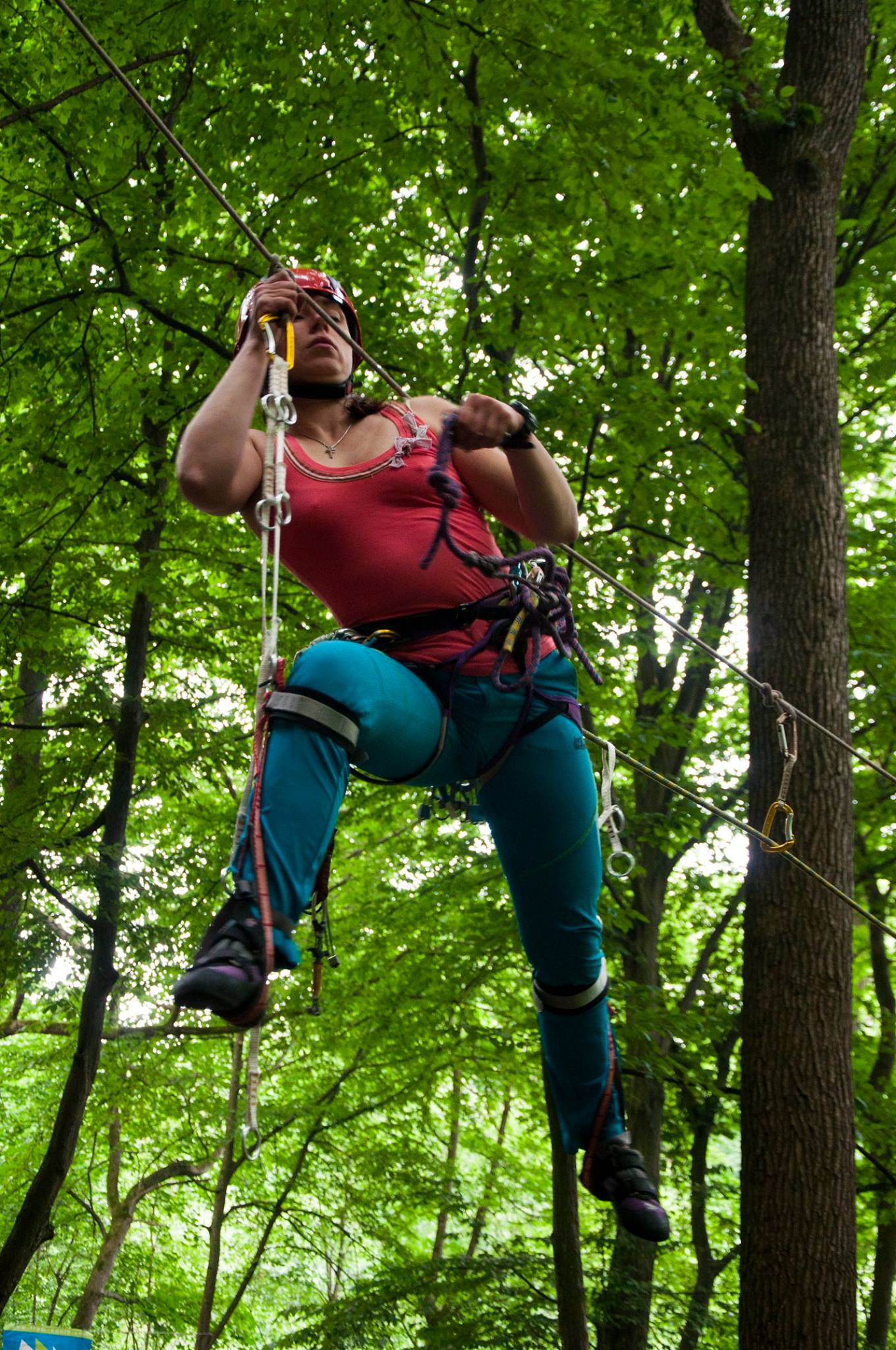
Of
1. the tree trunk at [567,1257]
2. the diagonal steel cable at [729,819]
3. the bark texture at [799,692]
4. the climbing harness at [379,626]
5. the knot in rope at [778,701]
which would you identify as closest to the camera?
the climbing harness at [379,626]

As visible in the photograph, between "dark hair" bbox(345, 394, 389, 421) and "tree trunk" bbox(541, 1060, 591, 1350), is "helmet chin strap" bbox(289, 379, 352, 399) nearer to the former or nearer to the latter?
"dark hair" bbox(345, 394, 389, 421)

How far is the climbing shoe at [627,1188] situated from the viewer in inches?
84.3

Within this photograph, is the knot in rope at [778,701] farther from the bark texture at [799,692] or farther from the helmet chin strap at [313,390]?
the helmet chin strap at [313,390]

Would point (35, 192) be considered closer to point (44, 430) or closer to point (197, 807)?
point (44, 430)

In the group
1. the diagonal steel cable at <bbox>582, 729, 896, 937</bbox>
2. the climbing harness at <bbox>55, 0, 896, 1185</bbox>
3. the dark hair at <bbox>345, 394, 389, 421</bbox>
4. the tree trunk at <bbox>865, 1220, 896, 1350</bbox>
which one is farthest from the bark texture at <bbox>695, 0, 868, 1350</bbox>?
the tree trunk at <bbox>865, 1220, 896, 1350</bbox>

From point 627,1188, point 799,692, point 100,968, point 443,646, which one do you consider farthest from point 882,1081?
point 443,646

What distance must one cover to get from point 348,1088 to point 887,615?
6427mm

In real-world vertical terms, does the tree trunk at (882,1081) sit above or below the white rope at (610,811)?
above

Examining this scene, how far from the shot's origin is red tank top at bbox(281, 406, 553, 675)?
2.11 metres

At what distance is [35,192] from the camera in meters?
6.05

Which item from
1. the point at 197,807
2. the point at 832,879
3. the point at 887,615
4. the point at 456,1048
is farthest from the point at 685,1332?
→ the point at 197,807

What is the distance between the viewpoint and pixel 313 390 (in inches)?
90.2

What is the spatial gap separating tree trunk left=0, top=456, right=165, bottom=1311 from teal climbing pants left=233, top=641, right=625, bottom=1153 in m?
5.08

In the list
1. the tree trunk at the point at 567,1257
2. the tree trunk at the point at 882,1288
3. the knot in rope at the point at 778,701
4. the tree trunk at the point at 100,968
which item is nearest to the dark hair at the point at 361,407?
the knot in rope at the point at 778,701
